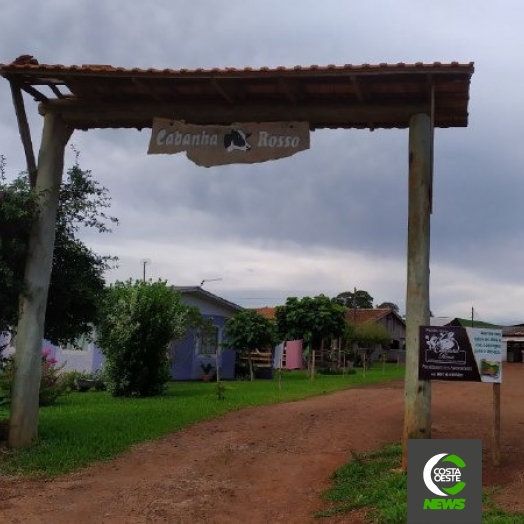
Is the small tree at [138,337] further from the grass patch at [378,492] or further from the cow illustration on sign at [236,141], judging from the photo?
the grass patch at [378,492]

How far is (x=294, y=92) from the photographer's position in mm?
8531

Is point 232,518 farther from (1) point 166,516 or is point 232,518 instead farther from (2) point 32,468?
(2) point 32,468

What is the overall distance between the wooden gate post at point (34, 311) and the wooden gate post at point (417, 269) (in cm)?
490

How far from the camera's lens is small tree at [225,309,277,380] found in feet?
78.9

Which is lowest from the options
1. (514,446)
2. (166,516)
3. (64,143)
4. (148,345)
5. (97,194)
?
(166,516)

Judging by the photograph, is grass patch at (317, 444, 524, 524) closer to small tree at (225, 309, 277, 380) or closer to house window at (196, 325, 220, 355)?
small tree at (225, 309, 277, 380)

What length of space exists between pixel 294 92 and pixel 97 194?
10.9 feet

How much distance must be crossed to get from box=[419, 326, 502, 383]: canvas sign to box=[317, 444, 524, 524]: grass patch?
3.83ft

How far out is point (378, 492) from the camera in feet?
20.3

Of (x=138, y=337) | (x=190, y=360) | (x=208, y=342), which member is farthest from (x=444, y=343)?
(x=190, y=360)

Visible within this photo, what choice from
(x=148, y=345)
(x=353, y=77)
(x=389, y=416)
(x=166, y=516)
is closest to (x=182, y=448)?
(x=166, y=516)

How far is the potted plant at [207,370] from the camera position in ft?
81.5

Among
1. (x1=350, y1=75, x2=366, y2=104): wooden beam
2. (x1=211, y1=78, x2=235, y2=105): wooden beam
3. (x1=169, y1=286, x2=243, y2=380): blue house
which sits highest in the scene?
(x1=211, y1=78, x2=235, y2=105): wooden beam

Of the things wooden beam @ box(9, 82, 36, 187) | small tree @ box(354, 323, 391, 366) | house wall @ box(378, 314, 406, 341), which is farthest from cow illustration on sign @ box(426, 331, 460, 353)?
house wall @ box(378, 314, 406, 341)
